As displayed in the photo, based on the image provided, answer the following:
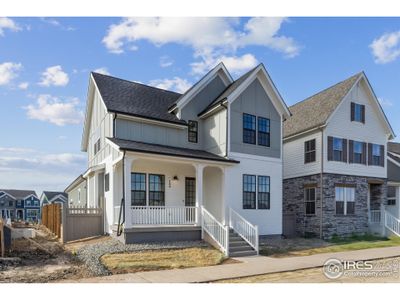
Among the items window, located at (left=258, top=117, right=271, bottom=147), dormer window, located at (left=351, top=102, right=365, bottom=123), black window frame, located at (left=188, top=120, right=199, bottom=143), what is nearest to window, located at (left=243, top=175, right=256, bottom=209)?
window, located at (left=258, top=117, right=271, bottom=147)

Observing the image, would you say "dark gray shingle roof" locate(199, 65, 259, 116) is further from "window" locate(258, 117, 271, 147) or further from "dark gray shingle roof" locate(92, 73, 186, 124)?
"window" locate(258, 117, 271, 147)

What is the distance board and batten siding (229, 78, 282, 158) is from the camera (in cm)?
1730

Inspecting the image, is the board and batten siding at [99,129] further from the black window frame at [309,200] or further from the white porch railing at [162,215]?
the black window frame at [309,200]

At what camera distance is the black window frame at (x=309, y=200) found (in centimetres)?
2056

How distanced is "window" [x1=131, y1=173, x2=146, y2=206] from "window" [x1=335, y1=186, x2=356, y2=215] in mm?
10963

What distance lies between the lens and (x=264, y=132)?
18344 millimetres

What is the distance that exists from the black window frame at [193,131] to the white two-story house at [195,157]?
0.05 metres

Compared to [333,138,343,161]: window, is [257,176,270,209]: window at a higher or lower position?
lower

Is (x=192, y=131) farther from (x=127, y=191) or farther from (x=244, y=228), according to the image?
(x=127, y=191)

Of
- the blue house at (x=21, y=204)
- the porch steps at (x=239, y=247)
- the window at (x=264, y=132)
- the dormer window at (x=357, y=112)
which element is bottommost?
the blue house at (x=21, y=204)

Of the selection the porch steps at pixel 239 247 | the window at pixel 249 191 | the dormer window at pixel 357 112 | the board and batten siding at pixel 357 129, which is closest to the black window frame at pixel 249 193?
the window at pixel 249 191

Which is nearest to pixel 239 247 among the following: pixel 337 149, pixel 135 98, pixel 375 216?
pixel 135 98

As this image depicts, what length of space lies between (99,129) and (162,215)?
6864 mm

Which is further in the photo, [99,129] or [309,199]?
[309,199]
